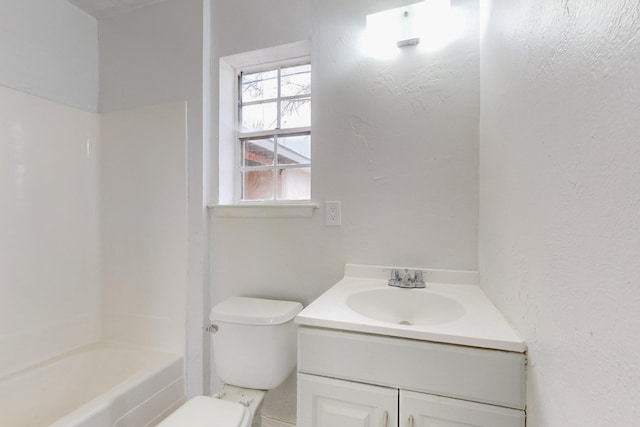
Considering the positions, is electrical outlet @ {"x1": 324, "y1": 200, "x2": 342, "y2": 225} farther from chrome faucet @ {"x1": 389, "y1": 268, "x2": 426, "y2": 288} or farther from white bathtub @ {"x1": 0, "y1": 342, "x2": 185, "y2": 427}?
white bathtub @ {"x1": 0, "y1": 342, "x2": 185, "y2": 427}

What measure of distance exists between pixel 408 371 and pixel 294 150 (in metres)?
1.20

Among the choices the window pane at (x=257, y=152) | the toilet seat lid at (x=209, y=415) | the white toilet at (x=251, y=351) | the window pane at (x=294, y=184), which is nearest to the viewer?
the toilet seat lid at (x=209, y=415)

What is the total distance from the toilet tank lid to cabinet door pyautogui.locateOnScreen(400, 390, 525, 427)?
603 millimetres

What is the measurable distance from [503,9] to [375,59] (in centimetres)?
57

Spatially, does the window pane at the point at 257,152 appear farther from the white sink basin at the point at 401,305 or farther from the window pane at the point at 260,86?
the white sink basin at the point at 401,305

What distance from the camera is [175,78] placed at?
1643mm

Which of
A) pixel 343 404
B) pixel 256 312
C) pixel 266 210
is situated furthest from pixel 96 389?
pixel 343 404

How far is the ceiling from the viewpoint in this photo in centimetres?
167

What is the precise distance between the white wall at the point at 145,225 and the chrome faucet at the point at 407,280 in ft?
3.74

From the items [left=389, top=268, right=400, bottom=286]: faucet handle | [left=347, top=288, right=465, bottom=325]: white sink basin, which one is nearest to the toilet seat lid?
[left=347, top=288, right=465, bottom=325]: white sink basin

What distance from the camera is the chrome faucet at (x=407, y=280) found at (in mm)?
1219

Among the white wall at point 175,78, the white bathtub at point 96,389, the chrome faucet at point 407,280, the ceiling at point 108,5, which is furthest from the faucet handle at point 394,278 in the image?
the ceiling at point 108,5

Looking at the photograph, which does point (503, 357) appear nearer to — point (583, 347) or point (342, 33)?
point (583, 347)

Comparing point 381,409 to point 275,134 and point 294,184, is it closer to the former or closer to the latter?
point 294,184
